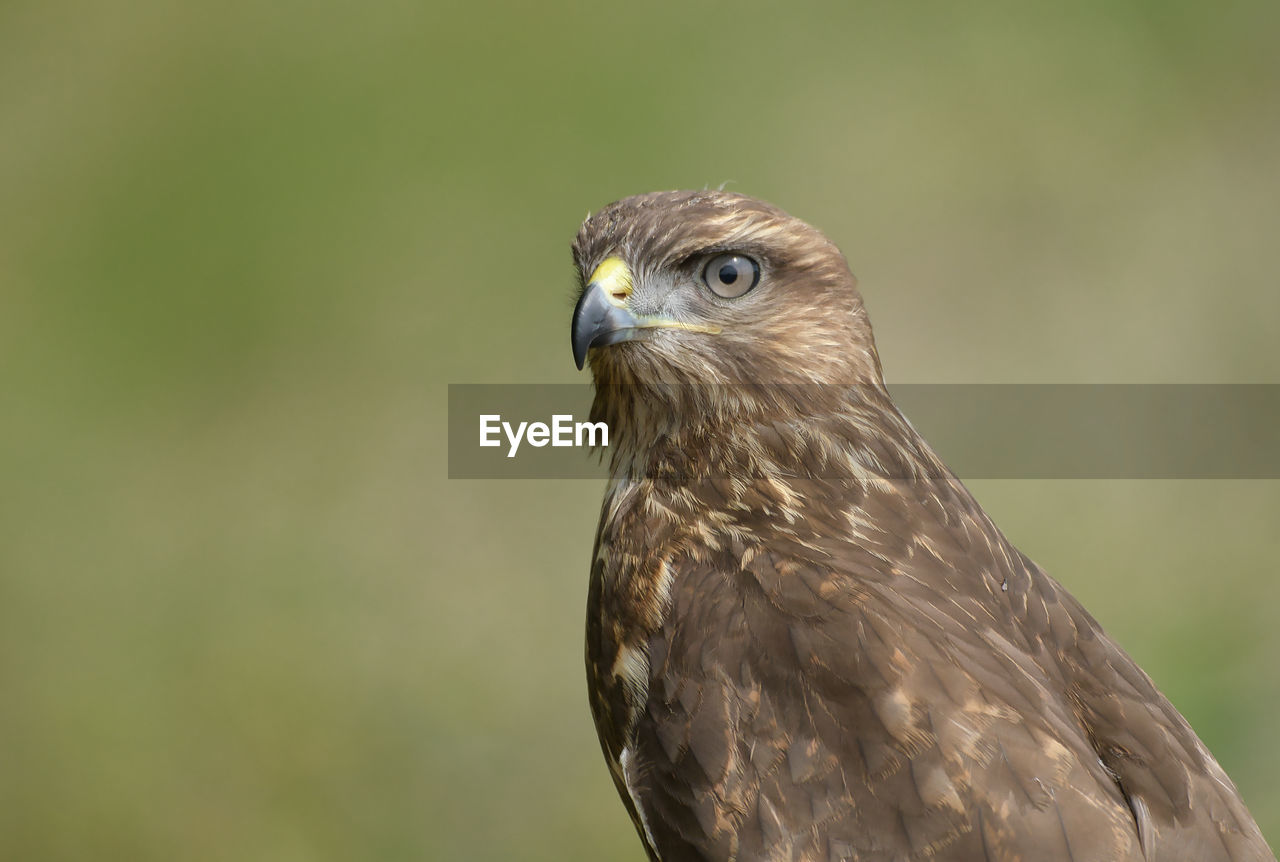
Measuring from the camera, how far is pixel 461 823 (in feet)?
20.7

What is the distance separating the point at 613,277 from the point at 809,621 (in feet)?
3.36

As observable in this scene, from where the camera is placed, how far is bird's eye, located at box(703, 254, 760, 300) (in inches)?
138

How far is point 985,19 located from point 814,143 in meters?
1.80

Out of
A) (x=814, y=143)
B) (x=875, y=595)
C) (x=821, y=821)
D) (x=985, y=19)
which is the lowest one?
(x=821, y=821)

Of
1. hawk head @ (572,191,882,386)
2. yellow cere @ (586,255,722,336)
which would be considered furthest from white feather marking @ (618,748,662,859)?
yellow cere @ (586,255,722,336)

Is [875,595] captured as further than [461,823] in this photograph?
No

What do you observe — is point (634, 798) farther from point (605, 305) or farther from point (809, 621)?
point (605, 305)

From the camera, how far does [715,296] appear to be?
11.6 feet

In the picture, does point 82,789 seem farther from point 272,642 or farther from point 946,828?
point 946,828

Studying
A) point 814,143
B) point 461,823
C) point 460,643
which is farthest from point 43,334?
point 814,143

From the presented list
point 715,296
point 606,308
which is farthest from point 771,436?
point 606,308
